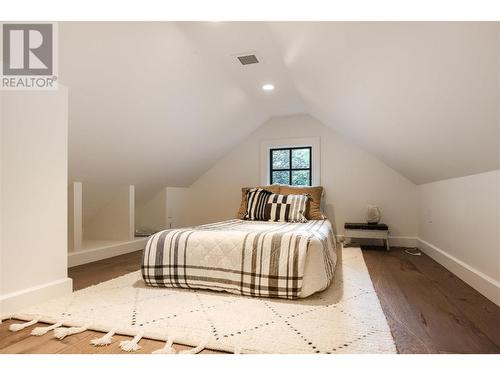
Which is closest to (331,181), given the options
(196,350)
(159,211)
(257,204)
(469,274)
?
(257,204)

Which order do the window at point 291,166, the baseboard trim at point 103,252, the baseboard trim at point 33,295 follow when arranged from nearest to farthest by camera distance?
the baseboard trim at point 33,295
the baseboard trim at point 103,252
the window at point 291,166

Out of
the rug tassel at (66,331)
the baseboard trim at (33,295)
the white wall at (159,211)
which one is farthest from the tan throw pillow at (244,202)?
the rug tassel at (66,331)

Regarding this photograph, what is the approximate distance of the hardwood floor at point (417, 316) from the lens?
1214 millimetres

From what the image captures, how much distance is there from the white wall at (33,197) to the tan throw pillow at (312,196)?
2.49m

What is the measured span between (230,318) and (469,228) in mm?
1840

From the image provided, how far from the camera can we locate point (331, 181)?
413cm

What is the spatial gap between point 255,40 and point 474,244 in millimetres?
2165

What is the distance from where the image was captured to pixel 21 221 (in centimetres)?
165

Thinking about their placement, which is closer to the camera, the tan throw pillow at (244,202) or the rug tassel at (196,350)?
the rug tassel at (196,350)

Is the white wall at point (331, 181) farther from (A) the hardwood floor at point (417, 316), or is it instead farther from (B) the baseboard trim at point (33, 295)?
(B) the baseboard trim at point (33, 295)

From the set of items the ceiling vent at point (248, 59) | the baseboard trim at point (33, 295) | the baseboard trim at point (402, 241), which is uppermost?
the ceiling vent at point (248, 59)

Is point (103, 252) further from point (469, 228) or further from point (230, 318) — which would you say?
point (469, 228)
